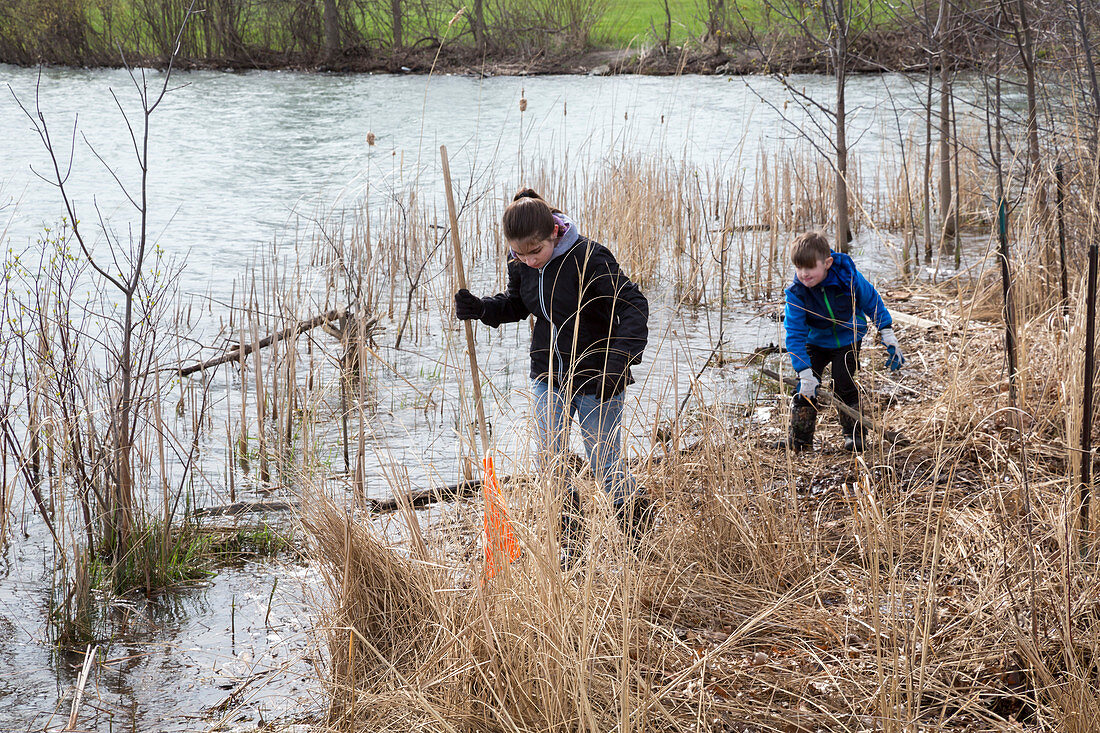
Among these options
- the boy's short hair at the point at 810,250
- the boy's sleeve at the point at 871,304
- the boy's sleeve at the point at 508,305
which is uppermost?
the boy's short hair at the point at 810,250

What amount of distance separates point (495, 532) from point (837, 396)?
7.14ft

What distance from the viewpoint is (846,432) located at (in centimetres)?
382

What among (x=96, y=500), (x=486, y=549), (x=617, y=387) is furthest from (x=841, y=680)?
(x=96, y=500)

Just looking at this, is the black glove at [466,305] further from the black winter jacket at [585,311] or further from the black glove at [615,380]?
the black glove at [615,380]

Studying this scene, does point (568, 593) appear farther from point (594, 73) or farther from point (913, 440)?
point (594, 73)

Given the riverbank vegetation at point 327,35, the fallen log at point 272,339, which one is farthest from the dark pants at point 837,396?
the riverbank vegetation at point 327,35

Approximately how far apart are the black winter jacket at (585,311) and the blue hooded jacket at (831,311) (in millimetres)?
1008

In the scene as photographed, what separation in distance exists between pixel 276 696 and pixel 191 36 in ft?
79.5

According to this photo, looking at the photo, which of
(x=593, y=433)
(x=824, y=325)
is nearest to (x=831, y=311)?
(x=824, y=325)

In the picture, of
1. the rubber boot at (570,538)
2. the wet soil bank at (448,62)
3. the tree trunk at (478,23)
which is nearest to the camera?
the rubber boot at (570,538)

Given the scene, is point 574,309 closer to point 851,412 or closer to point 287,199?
point 851,412

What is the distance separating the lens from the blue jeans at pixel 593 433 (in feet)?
7.79

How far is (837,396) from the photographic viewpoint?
3.89 metres

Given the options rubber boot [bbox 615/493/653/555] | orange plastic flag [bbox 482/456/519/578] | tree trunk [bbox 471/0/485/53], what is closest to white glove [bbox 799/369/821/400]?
rubber boot [bbox 615/493/653/555]
